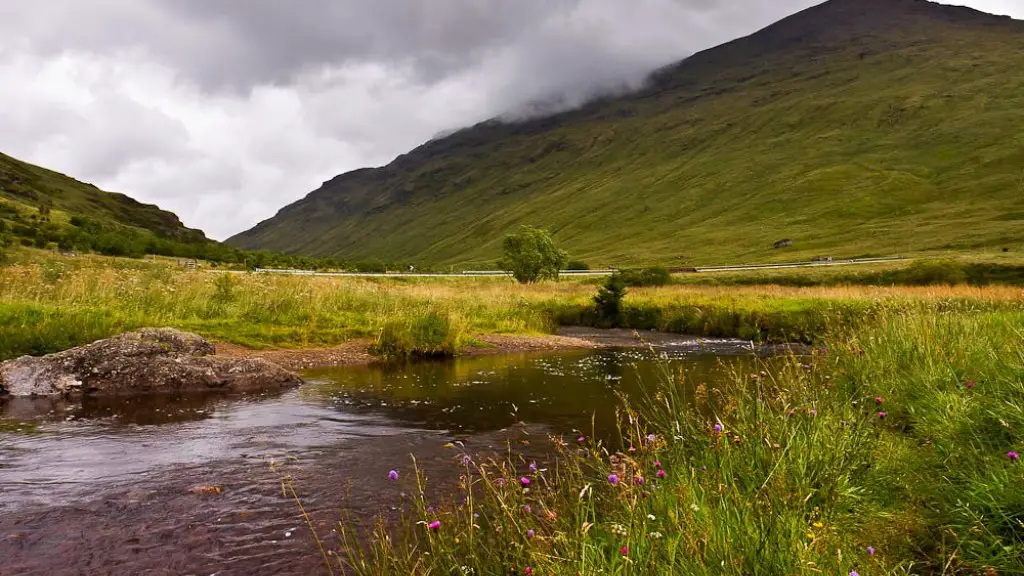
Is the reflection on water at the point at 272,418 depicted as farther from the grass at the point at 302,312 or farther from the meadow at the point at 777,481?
the grass at the point at 302,312

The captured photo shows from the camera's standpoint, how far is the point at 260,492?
7703 mm

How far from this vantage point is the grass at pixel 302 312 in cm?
1795

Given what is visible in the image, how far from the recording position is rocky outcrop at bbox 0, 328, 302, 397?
46.6 feet

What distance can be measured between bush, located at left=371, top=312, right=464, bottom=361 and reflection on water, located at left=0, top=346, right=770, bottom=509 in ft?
9.13

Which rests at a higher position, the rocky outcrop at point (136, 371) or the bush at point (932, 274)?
the rocky outcrop at point (136, 371)

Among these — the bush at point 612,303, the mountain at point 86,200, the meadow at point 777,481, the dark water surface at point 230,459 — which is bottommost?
the bush at point 612,303

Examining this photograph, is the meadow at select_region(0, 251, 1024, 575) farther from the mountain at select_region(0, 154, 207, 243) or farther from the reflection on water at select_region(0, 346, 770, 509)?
the mountain at select_region(0, 154, 207, 243)

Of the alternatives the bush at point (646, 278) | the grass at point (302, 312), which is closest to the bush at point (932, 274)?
the grass at point (302, 312)

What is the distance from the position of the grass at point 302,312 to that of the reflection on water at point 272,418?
421cm

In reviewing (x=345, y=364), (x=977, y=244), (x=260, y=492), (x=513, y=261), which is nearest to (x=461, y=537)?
(x=260, y=492)

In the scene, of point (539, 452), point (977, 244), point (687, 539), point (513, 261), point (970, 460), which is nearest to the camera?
point (687, 539)

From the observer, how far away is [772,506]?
10.8ft

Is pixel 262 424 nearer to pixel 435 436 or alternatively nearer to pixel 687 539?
pixel 435 436

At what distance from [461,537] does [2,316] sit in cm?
1955
